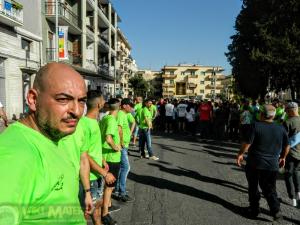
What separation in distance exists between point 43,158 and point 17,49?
20.0 m

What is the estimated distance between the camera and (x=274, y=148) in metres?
5.35

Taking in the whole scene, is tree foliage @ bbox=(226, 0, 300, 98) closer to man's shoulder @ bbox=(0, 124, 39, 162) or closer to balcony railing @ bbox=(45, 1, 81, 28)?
balcony railing @ bbox=(45, 1, 81, 28)

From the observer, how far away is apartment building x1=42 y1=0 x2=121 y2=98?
2438cm

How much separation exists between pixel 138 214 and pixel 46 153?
437 cm

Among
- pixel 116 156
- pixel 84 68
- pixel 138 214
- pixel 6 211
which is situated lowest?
pixel 138 214

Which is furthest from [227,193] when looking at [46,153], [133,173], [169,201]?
[46,153]

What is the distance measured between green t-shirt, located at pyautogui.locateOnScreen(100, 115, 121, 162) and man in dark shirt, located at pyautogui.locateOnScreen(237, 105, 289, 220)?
1.95 meters

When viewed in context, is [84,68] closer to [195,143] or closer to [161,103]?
[161,103]

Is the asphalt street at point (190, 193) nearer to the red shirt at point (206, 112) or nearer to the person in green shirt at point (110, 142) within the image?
the person in green shirt at point (110, 142)

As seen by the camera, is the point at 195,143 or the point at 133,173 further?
the point at 195,143

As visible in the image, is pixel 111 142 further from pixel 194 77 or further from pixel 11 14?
pixel 194 77

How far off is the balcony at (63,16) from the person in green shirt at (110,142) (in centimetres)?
Answer: 2050

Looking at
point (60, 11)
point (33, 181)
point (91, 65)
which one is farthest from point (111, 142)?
point (91, 65)

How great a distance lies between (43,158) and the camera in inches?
54.0
